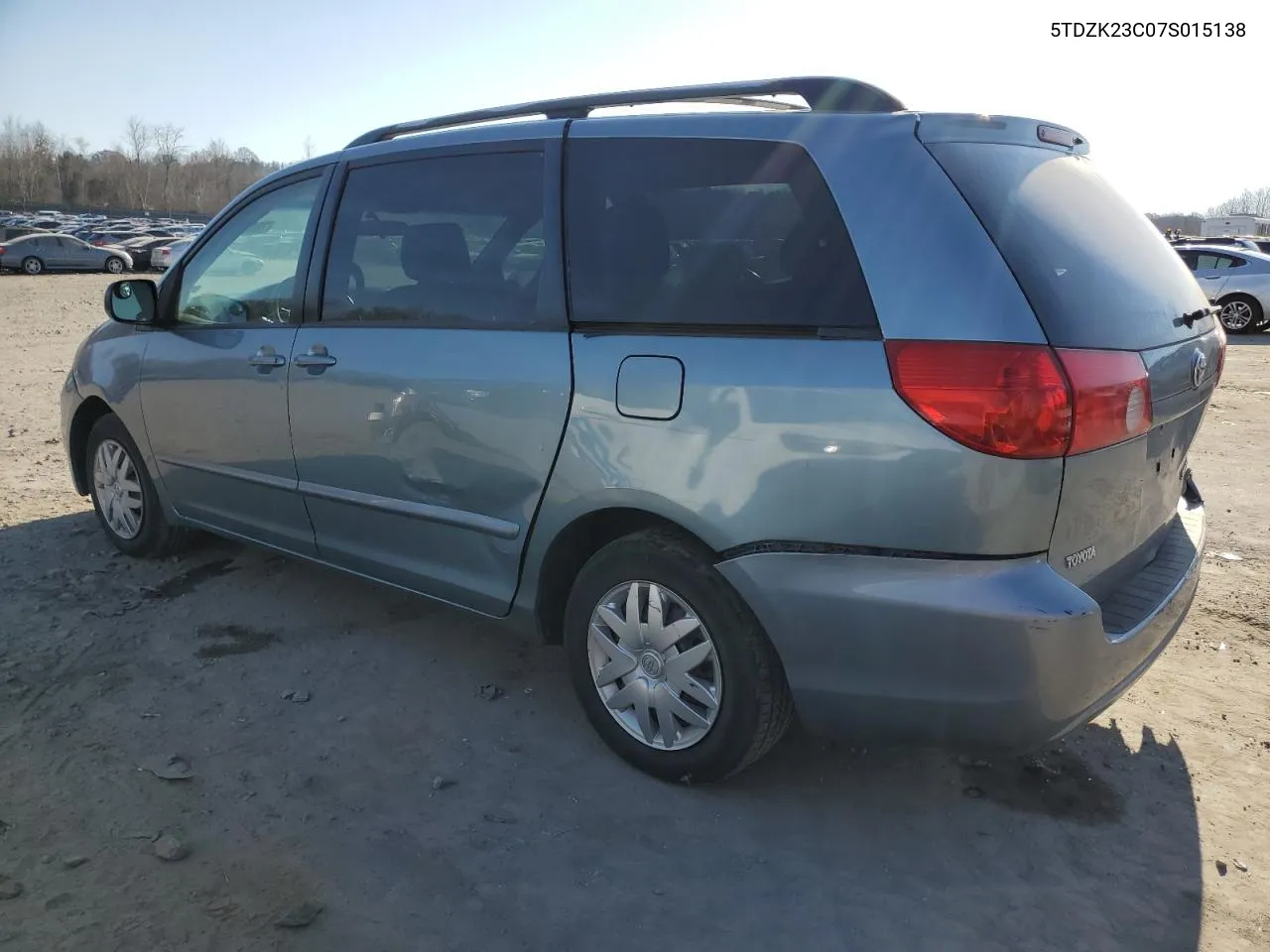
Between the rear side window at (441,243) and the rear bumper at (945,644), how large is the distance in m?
1.25

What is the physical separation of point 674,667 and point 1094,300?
1492 mm

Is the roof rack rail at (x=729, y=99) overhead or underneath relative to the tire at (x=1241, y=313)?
overhead

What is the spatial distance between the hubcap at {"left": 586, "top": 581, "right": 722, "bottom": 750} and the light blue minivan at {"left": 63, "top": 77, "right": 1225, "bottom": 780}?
0.03 feet

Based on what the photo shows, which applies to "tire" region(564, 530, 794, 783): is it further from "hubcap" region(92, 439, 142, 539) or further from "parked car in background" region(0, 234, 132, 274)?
"parked car in background" region(0, 234, 132, 274)

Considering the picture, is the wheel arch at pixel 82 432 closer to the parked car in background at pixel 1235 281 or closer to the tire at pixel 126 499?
the tire at pixel 126 499

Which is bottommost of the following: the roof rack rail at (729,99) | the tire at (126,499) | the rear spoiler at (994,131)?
the tire at (126,499)

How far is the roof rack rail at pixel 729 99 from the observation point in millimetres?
2666

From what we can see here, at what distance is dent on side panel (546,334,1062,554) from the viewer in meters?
2.26

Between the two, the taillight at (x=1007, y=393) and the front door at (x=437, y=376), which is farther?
the front door at (x=437, y=376)

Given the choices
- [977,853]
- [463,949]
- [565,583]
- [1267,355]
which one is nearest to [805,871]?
[977,853]

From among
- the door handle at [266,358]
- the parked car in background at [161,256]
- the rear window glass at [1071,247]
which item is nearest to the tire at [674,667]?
the rear window glass at [1071,247]

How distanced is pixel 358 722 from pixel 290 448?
1140mm

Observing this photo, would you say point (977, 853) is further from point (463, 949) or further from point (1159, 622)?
point (463, 949)

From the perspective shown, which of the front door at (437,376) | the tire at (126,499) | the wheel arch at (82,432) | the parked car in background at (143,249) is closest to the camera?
the front door at (437,376)
